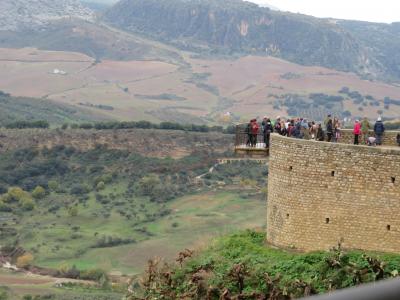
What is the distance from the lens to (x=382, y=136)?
19.1 meters

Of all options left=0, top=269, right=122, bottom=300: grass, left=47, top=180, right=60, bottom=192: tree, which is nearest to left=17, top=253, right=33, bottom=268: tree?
left=0, top=269, right=122, bottom=300: grass

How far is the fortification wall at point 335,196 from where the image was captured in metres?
15.0

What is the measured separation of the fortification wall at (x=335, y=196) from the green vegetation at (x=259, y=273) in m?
0.49

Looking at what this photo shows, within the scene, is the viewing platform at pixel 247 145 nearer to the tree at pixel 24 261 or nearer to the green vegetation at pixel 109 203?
the green vegetation at pixel 109 203

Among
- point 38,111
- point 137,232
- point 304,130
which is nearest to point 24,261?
point 137,232

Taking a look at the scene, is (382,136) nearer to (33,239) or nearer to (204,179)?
(33,239)

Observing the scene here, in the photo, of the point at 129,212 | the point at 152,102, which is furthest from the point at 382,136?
the point at 152,102

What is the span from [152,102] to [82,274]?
129665 millimetres

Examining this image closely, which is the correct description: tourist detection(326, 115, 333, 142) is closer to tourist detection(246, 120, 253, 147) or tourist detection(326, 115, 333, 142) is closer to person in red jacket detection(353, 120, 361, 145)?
person in red jacket detection(353, 120, 361, 145)

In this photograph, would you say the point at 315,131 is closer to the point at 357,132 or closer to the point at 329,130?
the point at 329,130

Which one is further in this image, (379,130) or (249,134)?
(249,134)

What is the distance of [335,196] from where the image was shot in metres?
15.6

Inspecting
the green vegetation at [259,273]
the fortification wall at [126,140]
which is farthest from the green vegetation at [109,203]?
the green vegetation at [259,273]

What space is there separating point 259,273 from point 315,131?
4395 millimetres
